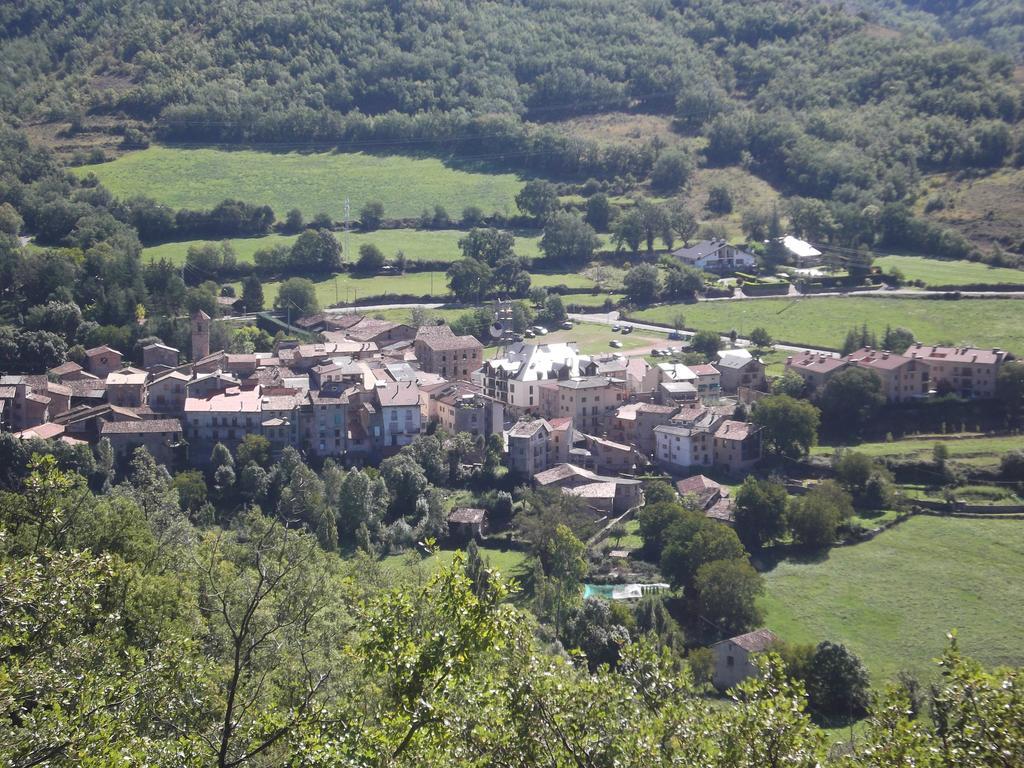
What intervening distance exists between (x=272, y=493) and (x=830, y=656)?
19.1 m

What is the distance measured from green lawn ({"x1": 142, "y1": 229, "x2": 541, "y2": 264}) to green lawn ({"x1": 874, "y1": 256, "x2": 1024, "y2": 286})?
20813 millimetres

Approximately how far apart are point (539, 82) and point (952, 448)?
64920mm

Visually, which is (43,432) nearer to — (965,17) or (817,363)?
(817,363)

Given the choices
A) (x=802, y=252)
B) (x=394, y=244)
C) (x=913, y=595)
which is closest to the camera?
(x=913, y=595)

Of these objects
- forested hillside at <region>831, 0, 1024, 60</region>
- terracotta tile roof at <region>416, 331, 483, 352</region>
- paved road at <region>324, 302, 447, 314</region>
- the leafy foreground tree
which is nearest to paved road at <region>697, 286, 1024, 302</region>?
paved road at <region>324, 302, 447, 314</region>

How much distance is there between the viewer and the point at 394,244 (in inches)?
2805

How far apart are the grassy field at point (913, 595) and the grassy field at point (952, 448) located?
4136 millimetres

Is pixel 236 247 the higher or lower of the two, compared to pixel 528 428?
higher

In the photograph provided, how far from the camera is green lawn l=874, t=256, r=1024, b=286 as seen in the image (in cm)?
6116

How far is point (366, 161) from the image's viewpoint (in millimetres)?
86688

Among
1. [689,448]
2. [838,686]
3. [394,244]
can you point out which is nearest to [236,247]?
[394,244]

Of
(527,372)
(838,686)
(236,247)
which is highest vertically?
(236,247)

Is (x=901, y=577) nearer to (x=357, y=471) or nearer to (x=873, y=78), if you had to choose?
(x=357, y=471)

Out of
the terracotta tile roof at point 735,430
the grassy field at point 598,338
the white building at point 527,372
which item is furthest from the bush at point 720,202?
the terracotta tile roof at point 735,430
